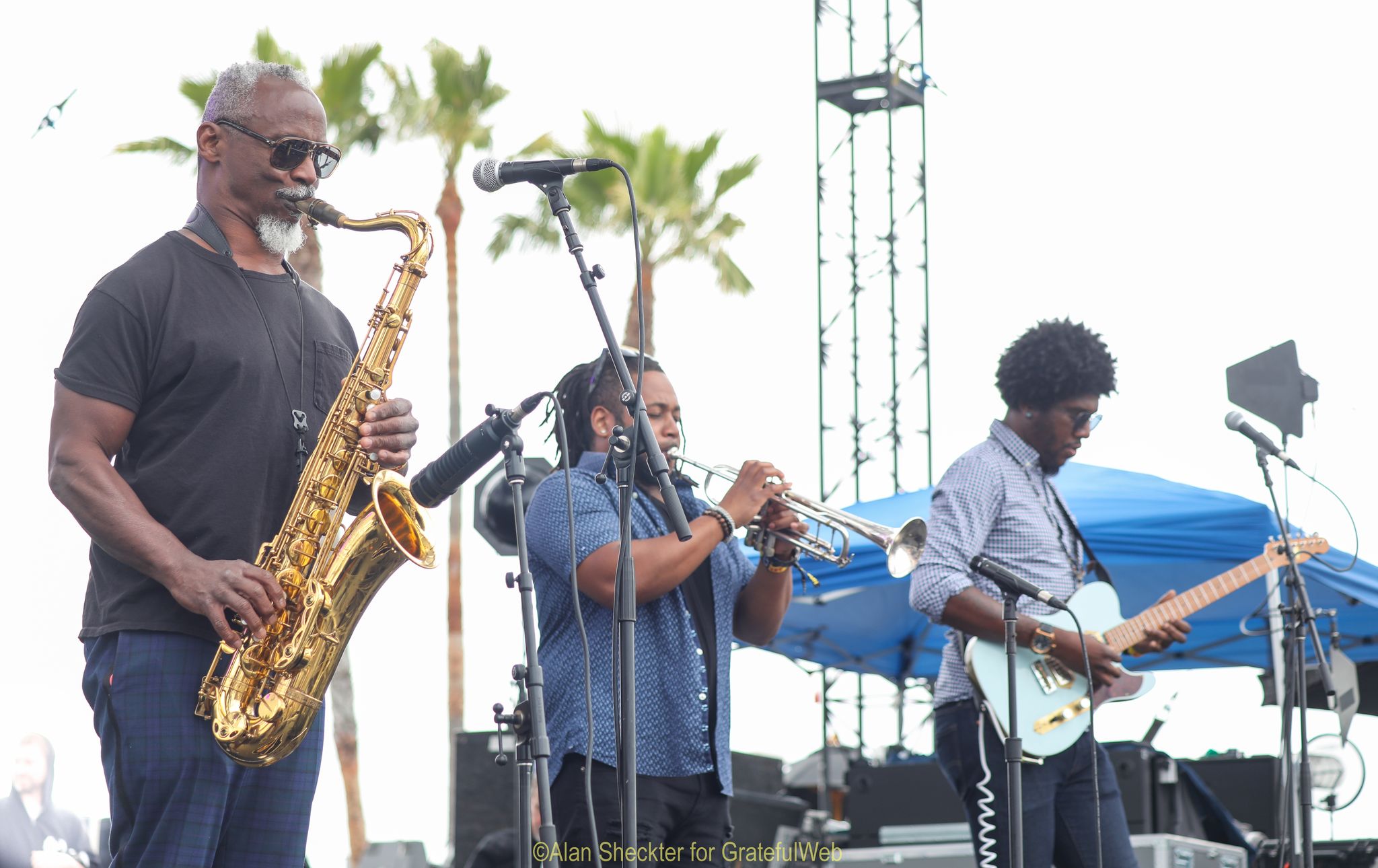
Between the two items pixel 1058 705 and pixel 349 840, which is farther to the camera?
pixel 349 840

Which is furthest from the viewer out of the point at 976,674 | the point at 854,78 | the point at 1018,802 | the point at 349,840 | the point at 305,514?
the point at 349,840

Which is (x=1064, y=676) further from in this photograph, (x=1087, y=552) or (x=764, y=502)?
(x=764, y=502)

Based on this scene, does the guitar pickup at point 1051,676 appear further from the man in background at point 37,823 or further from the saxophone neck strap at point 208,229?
the man in background at point 37,823

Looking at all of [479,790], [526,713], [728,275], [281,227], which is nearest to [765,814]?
[479,790]

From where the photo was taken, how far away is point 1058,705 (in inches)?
184

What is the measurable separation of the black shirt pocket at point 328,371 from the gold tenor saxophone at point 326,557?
0.03 meters

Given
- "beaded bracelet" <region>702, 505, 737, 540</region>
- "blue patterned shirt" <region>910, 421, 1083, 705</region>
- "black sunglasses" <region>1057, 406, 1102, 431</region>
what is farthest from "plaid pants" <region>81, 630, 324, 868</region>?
"black sunglasses" <region>1057, 406, 1102, 431</region>

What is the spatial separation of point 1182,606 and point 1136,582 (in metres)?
4.47

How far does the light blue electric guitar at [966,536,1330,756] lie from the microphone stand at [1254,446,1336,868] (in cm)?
27

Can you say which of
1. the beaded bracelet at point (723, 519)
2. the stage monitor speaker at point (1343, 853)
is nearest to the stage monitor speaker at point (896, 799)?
the stage monitor speaker at point (1343, 853)

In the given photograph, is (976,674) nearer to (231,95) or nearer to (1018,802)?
(1018,802)

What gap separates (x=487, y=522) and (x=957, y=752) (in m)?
3.60

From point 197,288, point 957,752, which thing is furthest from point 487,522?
point 197,288

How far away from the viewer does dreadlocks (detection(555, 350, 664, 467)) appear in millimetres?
4355
